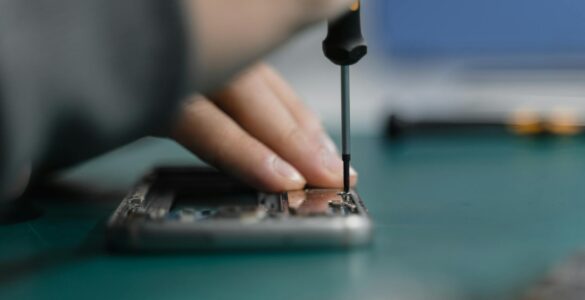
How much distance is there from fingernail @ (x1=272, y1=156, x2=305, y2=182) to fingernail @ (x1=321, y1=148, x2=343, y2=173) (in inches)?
0.9

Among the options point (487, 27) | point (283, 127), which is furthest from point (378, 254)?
point (487, 27)

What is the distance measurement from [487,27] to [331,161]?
0.78 meters

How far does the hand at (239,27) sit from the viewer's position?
1.26ft

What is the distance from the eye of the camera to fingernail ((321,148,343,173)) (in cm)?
60

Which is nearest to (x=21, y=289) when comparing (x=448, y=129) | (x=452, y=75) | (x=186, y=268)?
(x=186, y=268)

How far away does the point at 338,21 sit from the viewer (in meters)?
0.51

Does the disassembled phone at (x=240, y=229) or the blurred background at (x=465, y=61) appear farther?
the blurred background at (x=465, y=61)

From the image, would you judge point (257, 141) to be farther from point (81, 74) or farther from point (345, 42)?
point (81, 74)

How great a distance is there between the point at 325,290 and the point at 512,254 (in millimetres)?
125

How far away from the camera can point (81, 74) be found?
34cm

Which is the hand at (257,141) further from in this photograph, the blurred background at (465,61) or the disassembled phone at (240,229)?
the blurred background at (465,61)

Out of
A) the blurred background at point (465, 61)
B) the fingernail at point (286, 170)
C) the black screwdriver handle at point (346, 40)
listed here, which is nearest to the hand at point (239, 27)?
the black screwdriver handle at point (346, 40)

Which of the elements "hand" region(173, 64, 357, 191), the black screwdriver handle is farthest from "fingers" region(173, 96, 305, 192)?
the black screwdriver handle

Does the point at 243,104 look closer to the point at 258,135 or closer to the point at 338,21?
the point at 258,135
